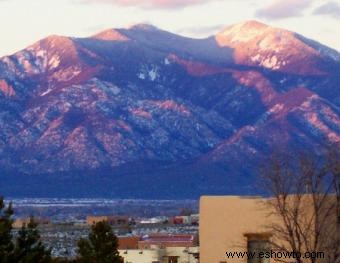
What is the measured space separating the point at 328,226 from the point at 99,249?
17.3 meters

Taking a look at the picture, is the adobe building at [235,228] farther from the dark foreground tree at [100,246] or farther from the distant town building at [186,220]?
the distant town building at [186,220]

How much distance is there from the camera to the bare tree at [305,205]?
2995 centimetres

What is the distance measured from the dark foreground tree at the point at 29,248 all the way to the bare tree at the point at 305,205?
28.0ft

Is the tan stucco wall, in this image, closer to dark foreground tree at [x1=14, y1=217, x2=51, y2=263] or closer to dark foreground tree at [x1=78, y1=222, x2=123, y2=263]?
dark foreground tree at [x1=14, y1=217, x2=51, y2=263]

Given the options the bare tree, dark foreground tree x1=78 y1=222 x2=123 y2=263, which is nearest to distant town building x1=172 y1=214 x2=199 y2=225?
dark foreground tree x1=78 y1=222 x2=123 y2=263

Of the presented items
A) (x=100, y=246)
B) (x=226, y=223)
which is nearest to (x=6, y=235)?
(x=226, y=223)

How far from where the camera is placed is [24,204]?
18738 cm

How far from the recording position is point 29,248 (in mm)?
38062

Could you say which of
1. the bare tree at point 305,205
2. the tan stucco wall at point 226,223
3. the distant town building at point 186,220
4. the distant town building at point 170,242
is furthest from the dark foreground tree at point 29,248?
the distant town building at point 186,220

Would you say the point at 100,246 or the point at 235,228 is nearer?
the point at 235,228

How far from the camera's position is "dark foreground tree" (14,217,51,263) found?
121 ft

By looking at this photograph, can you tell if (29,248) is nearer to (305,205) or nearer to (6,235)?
(6,235)

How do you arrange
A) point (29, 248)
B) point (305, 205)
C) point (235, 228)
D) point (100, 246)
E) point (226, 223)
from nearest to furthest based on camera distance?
point (305, 205)
point (235, 228)
point (226, 223)
point (29, 248)
point (100, 246)

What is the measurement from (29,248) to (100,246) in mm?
8956
